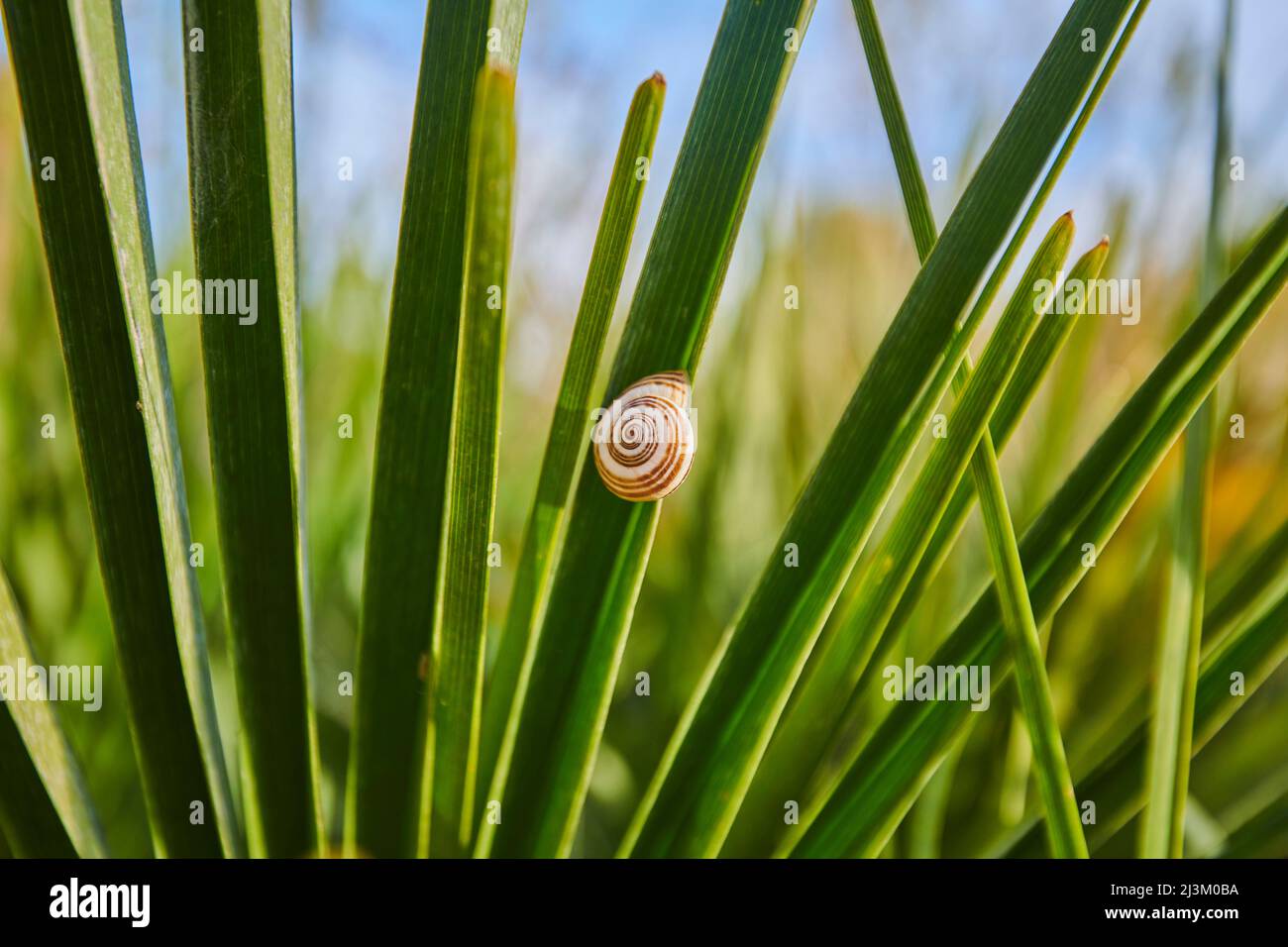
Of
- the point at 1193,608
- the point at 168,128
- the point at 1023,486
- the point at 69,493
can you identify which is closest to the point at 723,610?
the point at 1023,486

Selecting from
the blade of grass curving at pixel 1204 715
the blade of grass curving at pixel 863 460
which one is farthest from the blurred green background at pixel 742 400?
the blade of grass curving at pixel 863 460

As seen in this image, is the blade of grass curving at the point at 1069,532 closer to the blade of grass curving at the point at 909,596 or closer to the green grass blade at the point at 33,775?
the blade of grass curving at the point at 909,596

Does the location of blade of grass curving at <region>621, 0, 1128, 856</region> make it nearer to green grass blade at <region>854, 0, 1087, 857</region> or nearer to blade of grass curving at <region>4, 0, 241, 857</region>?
green grass blade at <region>854, 0, 1087, 857</region>

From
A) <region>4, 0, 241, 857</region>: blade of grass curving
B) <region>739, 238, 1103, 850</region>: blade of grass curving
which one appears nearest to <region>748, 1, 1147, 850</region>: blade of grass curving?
<region>739, 238, 1103, 850</region>: blade of grass curving

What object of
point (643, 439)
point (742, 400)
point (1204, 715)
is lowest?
point (1204, 715)

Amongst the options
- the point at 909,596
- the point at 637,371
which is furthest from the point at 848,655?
the point at 637,371

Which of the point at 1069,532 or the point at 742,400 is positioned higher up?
the point at 742,400

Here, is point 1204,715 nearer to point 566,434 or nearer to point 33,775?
point 566,434
